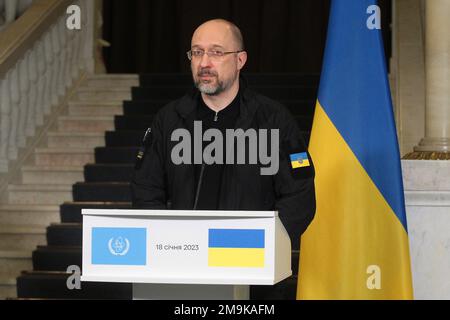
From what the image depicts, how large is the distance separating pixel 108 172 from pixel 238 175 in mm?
3206

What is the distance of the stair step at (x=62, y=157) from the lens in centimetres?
659

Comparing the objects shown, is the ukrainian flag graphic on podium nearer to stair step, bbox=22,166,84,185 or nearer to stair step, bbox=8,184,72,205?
stair step, bbox=8,184,72,205

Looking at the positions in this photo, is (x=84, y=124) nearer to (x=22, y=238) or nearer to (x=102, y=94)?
(x=102, y=94)

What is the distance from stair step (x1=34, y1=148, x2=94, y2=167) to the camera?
6.59 m

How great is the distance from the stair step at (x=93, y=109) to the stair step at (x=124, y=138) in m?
0.44

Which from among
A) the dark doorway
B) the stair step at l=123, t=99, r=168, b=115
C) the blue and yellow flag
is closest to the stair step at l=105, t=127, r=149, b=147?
the stair step at l=123, t=99, r=168, b=115

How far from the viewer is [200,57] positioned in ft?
10.2

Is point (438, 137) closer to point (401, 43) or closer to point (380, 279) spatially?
point (380, 279)

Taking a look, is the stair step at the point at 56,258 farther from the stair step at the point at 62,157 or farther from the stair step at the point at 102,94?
the stair step at the point at 102,94

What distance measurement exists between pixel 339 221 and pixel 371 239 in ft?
0.52

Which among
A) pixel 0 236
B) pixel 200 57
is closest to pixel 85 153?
pixel 0 236

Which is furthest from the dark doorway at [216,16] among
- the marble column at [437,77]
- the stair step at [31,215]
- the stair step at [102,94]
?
the marble column at [437,77]

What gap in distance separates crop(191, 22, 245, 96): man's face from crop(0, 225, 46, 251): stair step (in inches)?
117

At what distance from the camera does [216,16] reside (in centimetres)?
973
